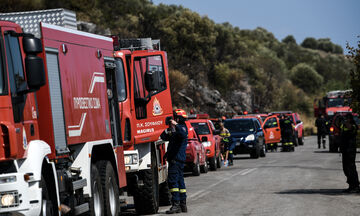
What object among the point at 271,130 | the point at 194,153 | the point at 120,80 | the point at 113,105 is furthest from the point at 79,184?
the point at 271,130

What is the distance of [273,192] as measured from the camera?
16.7 m

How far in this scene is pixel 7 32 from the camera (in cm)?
827

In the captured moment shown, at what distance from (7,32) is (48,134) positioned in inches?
58.5

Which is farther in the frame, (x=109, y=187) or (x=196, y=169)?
(x=196, y=169)

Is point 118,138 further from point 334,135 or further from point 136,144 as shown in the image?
point 334,135

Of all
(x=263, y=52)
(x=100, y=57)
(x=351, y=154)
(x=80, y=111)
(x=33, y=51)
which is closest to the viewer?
(x=33, y=51)

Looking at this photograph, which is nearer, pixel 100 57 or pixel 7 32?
pixel 7 32

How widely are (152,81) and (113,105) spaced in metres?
1.64

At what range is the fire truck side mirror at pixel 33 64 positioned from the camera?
8102 mm

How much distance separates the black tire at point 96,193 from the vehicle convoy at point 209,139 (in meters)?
14.1

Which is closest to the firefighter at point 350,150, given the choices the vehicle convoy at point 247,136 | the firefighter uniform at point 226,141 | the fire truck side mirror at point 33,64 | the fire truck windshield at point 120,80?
the fire truck windshield at point 120,80

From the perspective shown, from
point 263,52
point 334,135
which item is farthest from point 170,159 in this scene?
point 263,52

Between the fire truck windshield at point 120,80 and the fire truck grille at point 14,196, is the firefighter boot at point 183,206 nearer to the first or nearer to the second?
the fire truck windshield at point 120,80

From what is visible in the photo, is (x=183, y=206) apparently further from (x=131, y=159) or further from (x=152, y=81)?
(x=152, y=81)
